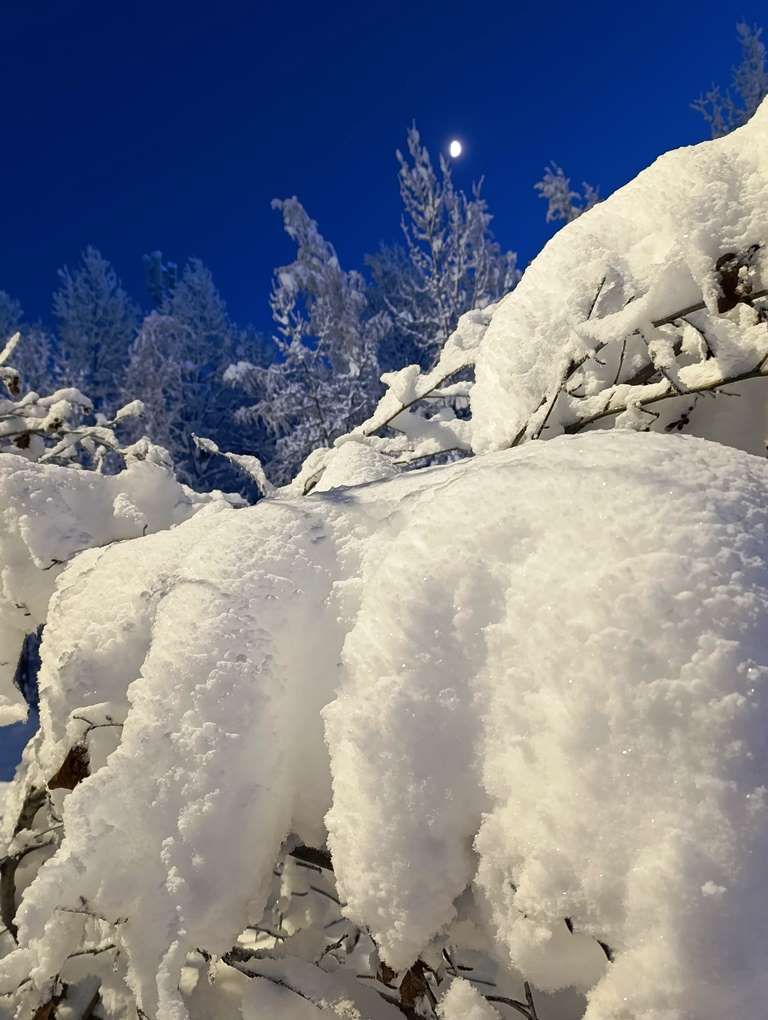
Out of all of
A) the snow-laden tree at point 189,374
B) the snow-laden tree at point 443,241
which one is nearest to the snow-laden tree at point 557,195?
the snow-laden tree at point 443,241

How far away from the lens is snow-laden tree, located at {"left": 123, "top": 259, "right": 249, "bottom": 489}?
2045 centimetres

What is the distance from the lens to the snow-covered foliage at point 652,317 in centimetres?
Result: 100

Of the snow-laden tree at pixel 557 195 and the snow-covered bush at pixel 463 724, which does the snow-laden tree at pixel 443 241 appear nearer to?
the snow-laden tree at pixel 557 195

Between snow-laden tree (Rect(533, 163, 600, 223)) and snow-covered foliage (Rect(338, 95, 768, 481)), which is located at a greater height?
snow-laden tree (Rect(533, 163, 600, 223))

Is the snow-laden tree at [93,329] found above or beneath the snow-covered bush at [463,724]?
above

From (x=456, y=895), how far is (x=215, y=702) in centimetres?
32

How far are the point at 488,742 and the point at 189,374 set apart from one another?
25167 millimetres

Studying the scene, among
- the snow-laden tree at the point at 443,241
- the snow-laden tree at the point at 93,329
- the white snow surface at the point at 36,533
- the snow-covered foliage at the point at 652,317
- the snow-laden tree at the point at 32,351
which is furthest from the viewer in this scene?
the snow-laden tree at the point at 93,329

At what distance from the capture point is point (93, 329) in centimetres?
2386

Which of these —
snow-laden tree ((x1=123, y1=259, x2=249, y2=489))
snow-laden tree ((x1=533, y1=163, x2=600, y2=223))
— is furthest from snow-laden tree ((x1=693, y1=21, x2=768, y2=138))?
snow-laden tree ((x1=123, y1=259, x2=249, y2=489))

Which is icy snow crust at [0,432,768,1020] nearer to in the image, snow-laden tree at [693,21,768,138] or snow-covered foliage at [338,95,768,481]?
snow-covered foliage at [338,95,768,481]

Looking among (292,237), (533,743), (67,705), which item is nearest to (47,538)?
(67,705)

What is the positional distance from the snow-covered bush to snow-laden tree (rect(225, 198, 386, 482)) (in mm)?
13627

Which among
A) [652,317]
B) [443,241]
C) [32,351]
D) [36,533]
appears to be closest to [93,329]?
[32,351]
